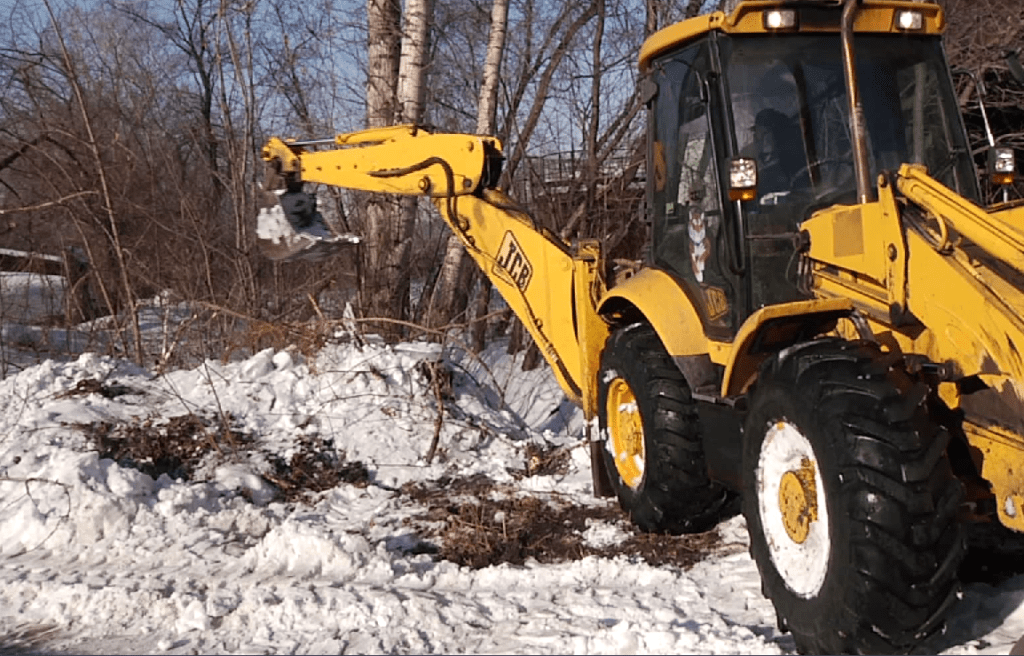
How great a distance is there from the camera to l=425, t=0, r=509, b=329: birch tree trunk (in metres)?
11.0

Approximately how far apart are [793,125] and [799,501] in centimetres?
178

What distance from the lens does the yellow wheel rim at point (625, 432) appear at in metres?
5.64

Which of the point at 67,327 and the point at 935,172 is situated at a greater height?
the point at 935,172

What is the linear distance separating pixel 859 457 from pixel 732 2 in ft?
7.58

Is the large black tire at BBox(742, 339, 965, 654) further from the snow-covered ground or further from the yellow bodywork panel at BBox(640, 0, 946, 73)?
the yellow bodywork panel at BBox(640, 0, 946, 73)

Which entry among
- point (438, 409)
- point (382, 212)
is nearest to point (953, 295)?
point (438, 409)

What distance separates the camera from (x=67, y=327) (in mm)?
10172

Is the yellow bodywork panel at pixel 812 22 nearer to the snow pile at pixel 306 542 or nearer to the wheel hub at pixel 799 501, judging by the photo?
→ the wheel hub at pixel 799 501

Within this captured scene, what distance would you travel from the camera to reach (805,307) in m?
4.07

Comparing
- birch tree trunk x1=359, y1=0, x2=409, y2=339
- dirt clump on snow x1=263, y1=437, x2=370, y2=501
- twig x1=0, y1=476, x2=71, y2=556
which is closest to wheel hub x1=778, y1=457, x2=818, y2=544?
dirt clump on snow x1=263, y1=437, x2=370, y2=501

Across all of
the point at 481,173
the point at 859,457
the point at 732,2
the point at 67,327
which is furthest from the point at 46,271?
the point at 859,457

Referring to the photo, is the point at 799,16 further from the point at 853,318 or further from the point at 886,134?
the point at 853,318

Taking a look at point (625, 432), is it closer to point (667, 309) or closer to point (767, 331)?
point (667, 309)

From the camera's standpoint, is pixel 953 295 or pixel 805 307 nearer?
pixel 953 295
